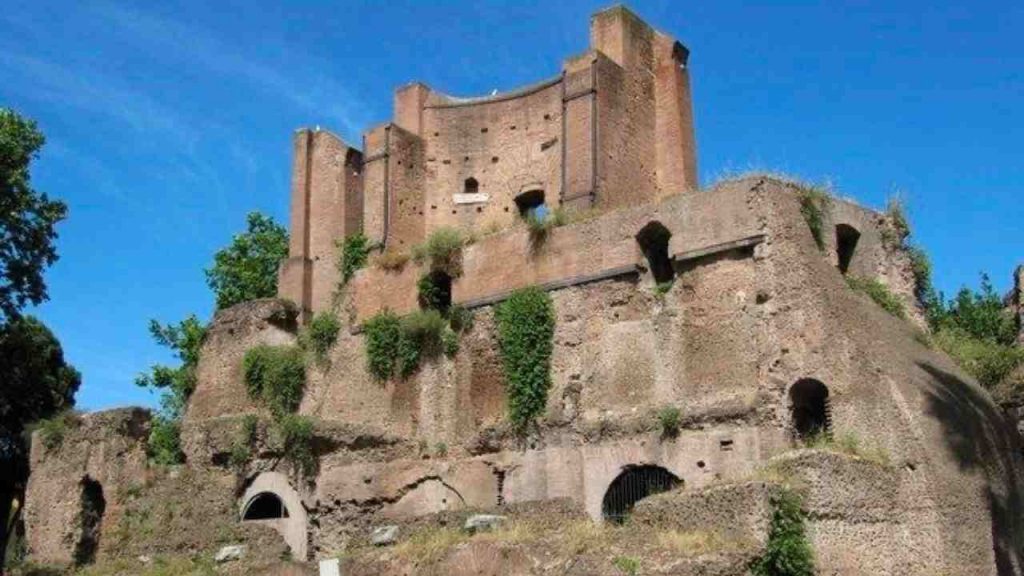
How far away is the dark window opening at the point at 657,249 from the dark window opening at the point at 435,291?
15.1 feet

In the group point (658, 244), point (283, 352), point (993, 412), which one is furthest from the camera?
point (283, 352)

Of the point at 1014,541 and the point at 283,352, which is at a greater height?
the point at 283,352

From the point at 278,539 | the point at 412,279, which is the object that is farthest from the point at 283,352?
the point at 278,539

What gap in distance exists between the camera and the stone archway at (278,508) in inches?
896

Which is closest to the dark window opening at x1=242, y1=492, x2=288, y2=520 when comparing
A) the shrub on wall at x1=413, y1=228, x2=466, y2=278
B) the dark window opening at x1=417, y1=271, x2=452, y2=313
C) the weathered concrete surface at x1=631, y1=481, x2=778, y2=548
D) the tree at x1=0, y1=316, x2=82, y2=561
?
the dark window opening at x1=417, y1=271, x2=452, y2=313

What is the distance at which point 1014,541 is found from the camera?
1928cm

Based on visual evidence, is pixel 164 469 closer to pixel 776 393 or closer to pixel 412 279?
pixel 412 279

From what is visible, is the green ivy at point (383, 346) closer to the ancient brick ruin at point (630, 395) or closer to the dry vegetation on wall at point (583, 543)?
the ancient brick ruin at point (630, 395)

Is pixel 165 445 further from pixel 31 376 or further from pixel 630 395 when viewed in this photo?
pixel 630 395

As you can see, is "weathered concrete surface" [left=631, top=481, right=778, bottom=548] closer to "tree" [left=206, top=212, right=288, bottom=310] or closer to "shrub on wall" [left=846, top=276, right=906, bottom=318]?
"shrub on wall" [left=846, top=276, right=906, bottom=318]

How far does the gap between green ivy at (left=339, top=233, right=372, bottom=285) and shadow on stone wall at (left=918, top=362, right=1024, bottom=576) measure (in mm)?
14101

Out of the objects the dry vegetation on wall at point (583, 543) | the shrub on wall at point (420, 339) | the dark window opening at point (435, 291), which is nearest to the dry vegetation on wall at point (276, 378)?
the shrub on wall at point (420, 339)

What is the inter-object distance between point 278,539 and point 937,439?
36.1 ft

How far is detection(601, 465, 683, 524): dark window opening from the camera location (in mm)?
19984
